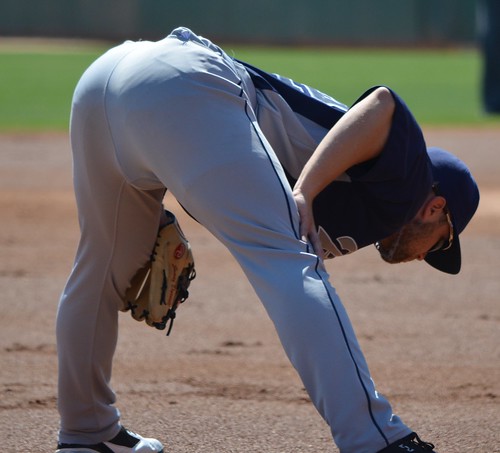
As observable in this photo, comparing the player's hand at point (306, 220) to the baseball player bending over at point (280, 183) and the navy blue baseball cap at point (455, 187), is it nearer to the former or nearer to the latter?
the baseball player bending over at point (280, 183)

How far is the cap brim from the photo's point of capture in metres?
2.57

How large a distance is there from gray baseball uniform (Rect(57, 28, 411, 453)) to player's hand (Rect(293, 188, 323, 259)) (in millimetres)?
41

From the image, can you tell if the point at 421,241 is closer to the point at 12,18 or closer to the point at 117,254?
the point at 117,254

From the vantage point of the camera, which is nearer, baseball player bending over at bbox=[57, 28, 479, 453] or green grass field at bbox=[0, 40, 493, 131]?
baseball player bending over at bbox=[57, 28, 479, 453]

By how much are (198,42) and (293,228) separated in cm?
54

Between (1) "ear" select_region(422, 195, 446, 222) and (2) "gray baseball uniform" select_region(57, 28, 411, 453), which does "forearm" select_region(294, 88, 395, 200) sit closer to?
(2) "gray baseball uniform" select_region(57, 28, 411, 453)

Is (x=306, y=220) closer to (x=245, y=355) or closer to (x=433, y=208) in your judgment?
(x=433, y=208)

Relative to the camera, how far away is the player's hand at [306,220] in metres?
2.25

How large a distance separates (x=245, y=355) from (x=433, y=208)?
1.84m

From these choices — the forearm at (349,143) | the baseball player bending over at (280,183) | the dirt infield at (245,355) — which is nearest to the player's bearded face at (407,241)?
the baseball player bending over at (280,183)

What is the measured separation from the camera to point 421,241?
2.51m

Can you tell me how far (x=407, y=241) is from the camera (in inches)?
99.0

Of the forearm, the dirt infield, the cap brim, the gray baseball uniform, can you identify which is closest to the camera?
the gray baseball uniform

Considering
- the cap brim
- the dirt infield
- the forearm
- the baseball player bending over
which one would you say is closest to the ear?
the baseball player bending over
